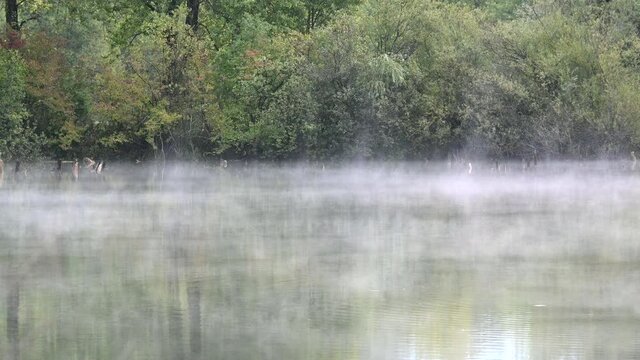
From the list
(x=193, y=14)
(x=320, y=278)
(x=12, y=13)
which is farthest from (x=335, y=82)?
(x=320, y=278)

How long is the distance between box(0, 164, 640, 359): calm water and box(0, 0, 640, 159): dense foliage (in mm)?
20291

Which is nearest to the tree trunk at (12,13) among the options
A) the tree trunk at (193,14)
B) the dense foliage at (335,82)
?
the dense foliage at (335,82)

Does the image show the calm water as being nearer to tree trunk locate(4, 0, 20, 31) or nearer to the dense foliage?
the dense foliage

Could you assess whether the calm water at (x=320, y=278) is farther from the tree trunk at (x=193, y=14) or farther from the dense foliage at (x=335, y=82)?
the tree trunk at (x=193, y=14)

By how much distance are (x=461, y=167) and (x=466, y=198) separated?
22786 millimetres

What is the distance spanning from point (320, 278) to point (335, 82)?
132ft

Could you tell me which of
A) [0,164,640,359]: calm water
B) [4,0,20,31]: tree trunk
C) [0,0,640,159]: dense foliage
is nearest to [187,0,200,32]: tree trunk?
[0,0,640,159]: dense foliage

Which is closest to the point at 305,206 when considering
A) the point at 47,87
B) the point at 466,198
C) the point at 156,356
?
the point at 466,198

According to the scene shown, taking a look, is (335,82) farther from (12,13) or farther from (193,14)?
(12,13)

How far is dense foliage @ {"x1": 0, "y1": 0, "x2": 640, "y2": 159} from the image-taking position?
173 feet

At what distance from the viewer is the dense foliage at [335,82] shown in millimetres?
52594

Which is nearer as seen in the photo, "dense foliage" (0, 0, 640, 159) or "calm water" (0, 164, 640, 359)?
"calm water" (0, 164, 640, 359)

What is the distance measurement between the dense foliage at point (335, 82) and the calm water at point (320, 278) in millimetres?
20291

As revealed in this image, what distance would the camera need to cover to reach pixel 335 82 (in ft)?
182
